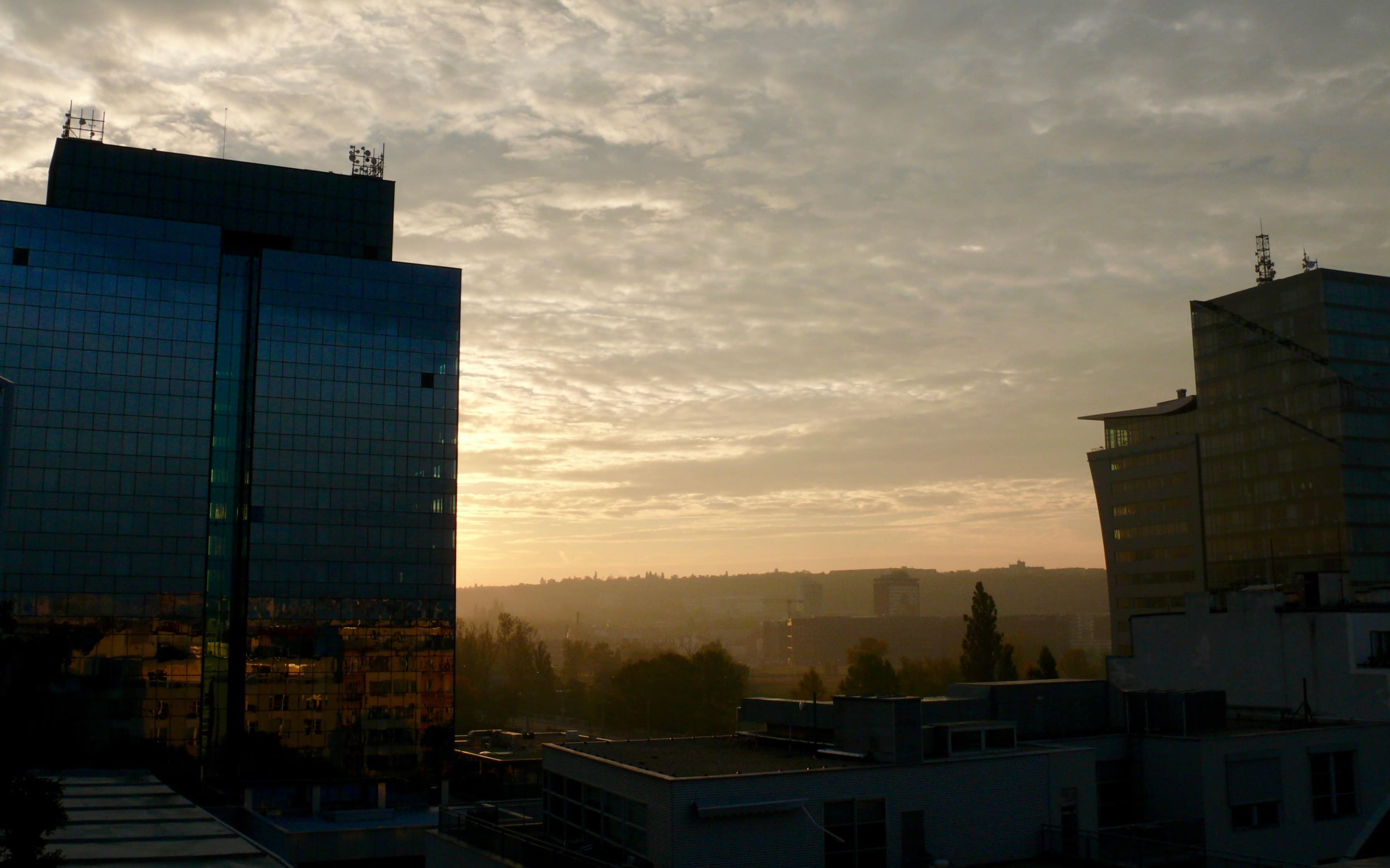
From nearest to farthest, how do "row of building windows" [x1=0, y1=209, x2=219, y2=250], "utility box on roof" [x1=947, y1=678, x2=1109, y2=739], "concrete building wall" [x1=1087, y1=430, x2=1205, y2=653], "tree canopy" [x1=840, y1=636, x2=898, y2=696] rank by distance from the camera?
1. "utility box on roof" [x1=947, y1=678, x2=1109, y2=739]
2. "row of building windows" [x1=0, y1=209, x2=219, y2=250]
3. "tree canopy" [x1=840, y1=636, x2=898, y2=696]
4. "concrete building wall" [x1=1087, y1=430, x2=1205, y2=653]

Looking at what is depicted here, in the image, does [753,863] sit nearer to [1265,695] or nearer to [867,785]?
[867,785]

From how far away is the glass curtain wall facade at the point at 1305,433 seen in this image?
4719 inches

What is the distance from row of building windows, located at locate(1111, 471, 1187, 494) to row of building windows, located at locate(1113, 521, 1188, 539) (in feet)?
16.6

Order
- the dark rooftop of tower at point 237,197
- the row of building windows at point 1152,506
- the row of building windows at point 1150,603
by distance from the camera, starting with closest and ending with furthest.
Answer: the dark rooftop of tower at point 237,197 < the row of building windows at point 1150,603 < the row of building windows at point 1152,506

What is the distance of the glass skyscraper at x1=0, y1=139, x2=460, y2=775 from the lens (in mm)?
90875

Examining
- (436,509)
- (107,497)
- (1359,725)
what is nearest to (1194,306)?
(436,509)

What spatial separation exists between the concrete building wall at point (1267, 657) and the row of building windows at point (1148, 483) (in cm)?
10360

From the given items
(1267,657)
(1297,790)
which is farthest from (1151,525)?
(1297,790)

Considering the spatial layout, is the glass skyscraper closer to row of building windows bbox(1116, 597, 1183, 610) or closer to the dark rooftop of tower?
the dark rooftop of tower

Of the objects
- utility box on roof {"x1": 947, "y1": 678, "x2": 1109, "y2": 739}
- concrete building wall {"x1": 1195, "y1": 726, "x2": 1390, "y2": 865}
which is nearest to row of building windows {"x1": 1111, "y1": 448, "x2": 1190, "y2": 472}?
concrete building wall {"x1": 1195, "y1": 726, "x2": 1390, "y2": 865}

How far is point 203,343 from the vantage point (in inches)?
3809

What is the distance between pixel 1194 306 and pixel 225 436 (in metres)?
117

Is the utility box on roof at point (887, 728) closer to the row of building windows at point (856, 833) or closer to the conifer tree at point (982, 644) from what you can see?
the row of building windows at point (856, 833)

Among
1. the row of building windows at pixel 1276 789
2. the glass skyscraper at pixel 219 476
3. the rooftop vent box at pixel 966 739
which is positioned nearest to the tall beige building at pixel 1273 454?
the row of building windows at pixel 1276 789
